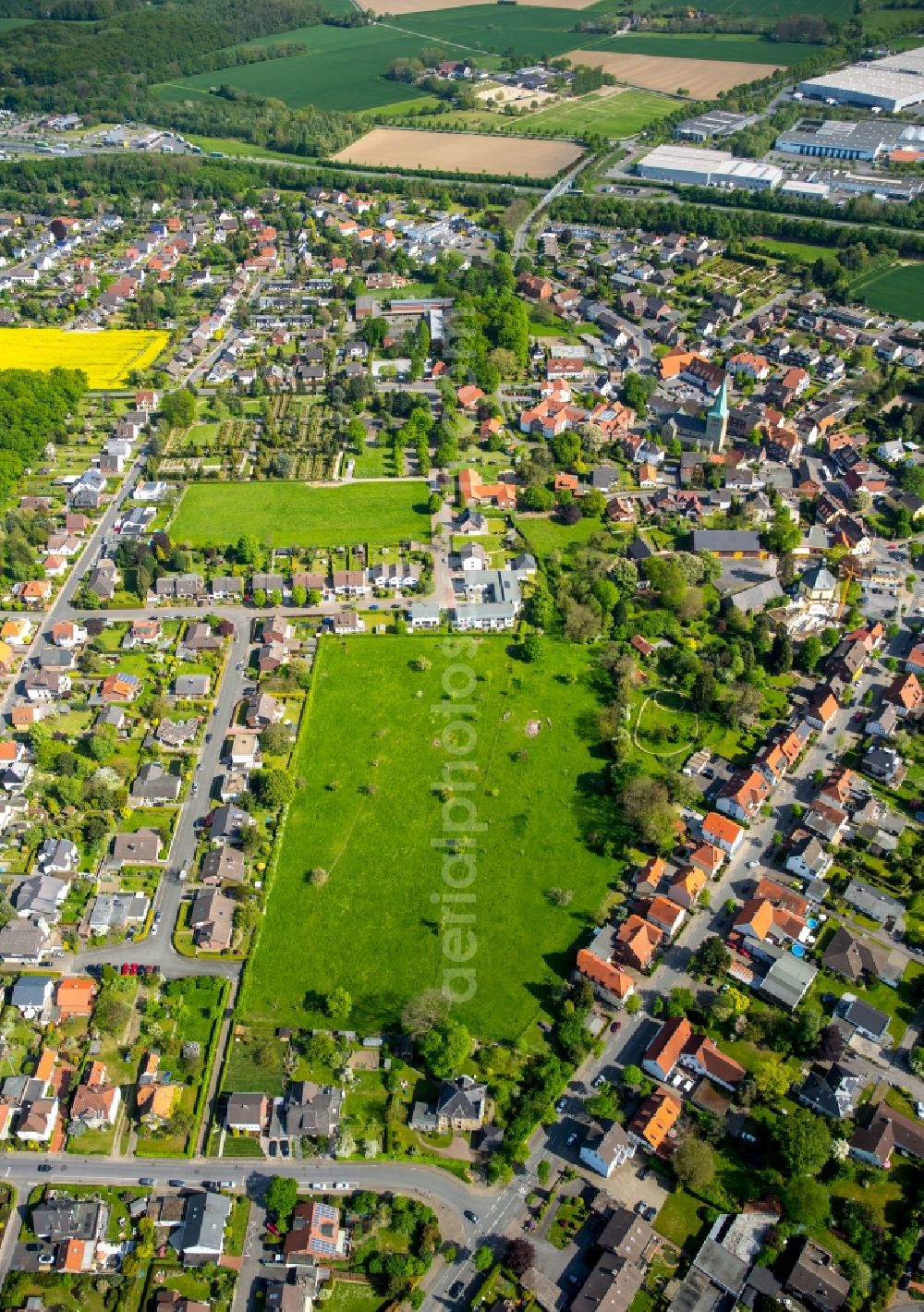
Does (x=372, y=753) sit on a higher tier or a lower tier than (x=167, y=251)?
lower

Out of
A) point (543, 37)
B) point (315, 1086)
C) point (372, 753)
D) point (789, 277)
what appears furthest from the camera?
point (543, 37)


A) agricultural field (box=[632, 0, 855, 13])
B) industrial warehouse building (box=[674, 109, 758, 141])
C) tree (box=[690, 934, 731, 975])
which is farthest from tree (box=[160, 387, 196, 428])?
agricultural field (box=[632, 0, 855, 13])

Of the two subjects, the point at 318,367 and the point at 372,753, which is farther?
the point at 318,367

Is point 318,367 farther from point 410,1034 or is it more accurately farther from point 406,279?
point 410,1034

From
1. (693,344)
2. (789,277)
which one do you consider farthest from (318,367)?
(789,277)

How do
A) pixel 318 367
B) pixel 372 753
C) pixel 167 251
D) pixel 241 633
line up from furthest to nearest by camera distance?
1. pixel 167 251
2. pixel 318 367
3. pixel 241 633
4. pixel 372 753

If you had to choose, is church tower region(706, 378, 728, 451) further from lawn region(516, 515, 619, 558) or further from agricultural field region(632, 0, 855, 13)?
agricultural field region(632, 0, 855, 13)
